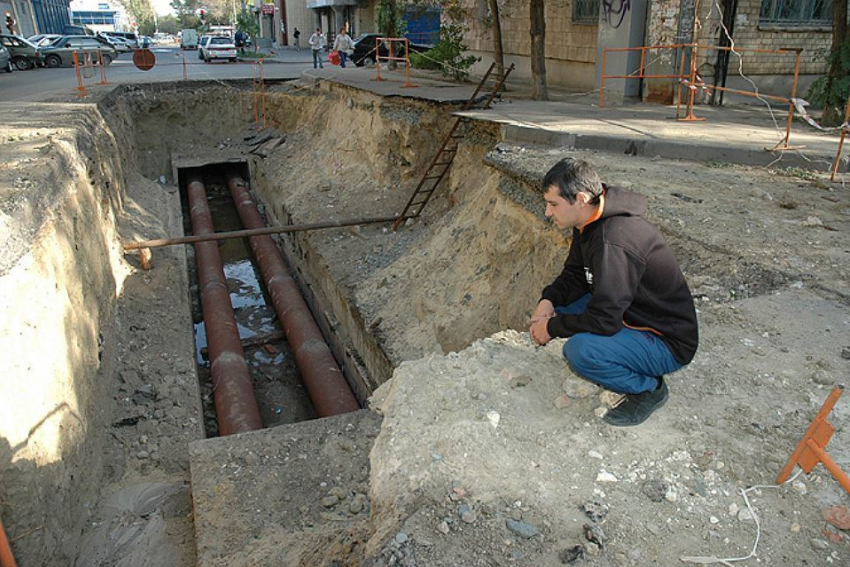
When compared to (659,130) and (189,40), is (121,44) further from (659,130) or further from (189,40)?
(659,130)

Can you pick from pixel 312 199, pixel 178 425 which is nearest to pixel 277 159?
pixel 312 199

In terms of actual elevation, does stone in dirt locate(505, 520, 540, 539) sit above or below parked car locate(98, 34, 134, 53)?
below

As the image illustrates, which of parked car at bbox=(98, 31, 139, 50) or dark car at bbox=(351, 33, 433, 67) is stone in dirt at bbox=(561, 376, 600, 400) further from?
parked car at bbox=(98, 31, 139, 50)

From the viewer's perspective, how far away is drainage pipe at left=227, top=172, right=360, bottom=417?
7.98 metres

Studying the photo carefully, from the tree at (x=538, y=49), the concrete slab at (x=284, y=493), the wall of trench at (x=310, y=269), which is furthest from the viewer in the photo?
the tree at (x=538, y=49)

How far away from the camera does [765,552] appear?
2.44m

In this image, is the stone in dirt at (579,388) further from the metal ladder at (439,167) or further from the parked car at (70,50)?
the parked car at (70,50)

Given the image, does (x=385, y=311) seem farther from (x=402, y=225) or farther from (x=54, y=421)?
(x=54, y=421)

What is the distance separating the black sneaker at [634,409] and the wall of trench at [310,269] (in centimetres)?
364

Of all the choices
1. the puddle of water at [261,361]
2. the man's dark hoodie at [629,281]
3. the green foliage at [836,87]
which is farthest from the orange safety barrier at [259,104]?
the man's dark hoodie at [629,281]

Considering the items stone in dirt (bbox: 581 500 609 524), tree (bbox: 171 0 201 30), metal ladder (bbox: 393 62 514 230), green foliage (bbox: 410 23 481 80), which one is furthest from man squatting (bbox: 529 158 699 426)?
tree (bbox: 171 0 201 30)

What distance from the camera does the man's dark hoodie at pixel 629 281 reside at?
2.82 meters

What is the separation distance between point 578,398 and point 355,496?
212cm

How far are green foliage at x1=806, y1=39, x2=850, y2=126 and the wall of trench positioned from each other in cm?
505
